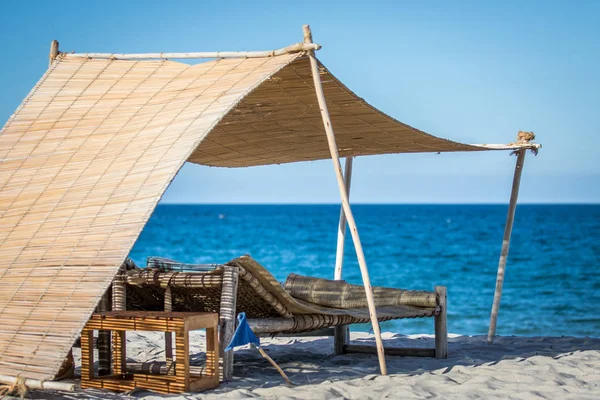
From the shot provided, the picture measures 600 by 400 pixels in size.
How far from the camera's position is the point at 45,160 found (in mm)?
4730

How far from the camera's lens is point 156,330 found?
14.1ft

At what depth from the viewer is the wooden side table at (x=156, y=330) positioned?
426 cm

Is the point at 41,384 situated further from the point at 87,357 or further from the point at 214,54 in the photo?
the point at 214,54

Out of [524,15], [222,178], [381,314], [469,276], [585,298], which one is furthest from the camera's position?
[222,178]

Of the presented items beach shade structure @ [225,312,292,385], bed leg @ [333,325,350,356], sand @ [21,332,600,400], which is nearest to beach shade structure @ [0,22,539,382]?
sand @ [21,332,600,400]

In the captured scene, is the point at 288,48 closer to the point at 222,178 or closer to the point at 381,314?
the point at 381,314

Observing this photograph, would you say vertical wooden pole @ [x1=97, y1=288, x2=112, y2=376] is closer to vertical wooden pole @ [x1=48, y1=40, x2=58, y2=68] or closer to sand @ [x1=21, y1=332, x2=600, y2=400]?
sand @ [x1=21, y1=332, x2=600, y2=400]

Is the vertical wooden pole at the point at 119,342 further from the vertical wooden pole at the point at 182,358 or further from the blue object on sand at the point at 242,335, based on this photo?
the blue object on sand at the point at 242,335

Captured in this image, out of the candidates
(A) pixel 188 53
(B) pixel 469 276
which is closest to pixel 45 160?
(A) pixel 188 53

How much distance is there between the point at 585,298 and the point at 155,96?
13247mm

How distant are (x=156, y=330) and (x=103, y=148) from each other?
37.8 inches

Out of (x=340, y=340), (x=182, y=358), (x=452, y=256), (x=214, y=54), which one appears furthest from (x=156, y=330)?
(x=452, y=256)

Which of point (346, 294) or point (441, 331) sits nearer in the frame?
point (441, 331)

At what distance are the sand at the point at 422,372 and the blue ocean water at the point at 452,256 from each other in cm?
507
